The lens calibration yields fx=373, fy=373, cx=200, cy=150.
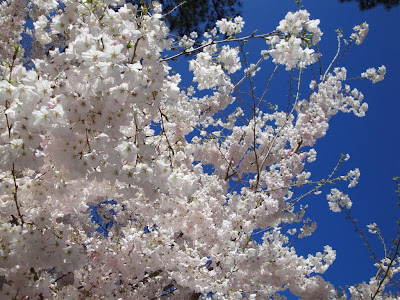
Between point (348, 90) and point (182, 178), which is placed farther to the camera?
point (348, 90)

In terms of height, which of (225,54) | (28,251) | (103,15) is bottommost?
(28,251)

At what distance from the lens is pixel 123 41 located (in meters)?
2.07

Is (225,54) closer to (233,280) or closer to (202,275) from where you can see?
(202,275)

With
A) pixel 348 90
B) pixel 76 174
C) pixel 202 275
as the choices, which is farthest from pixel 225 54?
pixel 348 90

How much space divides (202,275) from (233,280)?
884 mm

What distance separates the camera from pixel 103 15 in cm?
216

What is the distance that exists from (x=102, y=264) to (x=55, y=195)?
1.48 metres

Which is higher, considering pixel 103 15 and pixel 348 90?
pixel 348 90

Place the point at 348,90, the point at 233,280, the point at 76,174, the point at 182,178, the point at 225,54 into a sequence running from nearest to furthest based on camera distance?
1. the point at 76,174
2. the point at 182,178
3. the point at 225,54
4. the point at 233,280
5. the point at 348,90

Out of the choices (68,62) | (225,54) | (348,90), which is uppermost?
(348,90)

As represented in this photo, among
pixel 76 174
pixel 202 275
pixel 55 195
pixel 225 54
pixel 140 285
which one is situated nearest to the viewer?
pixel 76 174

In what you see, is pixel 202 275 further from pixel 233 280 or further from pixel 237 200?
pixel 237 200

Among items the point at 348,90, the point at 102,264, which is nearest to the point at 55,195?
the point at 102,264

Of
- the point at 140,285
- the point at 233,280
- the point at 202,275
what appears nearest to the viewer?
the point at 202,275
